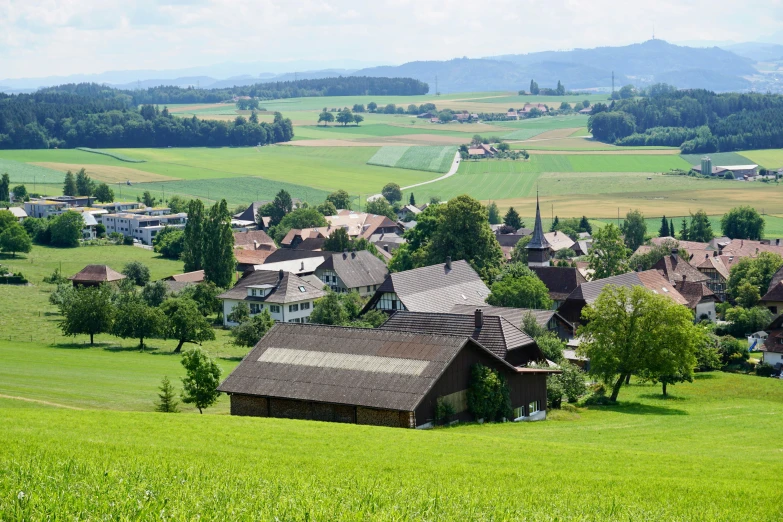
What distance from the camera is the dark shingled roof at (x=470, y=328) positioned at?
4644 centimetres

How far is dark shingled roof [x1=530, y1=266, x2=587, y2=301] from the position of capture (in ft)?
262

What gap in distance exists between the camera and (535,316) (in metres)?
63.2

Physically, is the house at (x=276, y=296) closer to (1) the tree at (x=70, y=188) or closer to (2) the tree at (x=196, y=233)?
(2) the tree at (x=196, y=233)

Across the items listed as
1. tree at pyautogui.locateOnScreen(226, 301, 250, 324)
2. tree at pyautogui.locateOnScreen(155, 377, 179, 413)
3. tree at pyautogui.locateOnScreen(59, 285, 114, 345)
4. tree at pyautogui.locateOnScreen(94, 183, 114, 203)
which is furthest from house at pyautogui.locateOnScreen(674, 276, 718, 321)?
tree at pyautogui.locateOnScreen(94, 183, 114, 203)

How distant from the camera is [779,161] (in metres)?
198

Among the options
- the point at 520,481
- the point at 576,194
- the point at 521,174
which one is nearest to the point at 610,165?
the point at 521,174

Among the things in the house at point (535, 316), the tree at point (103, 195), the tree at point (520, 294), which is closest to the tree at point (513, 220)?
the tree at point (520, 294)

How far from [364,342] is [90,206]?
350 ft

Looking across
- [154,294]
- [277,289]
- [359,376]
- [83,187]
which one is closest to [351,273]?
[277,289]

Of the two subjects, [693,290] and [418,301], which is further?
[693,290]

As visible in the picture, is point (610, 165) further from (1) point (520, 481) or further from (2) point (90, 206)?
(1) point (520, 481)

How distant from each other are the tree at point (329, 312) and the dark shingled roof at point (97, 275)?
86.0 feet

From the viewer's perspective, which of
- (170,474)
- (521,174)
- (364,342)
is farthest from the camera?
(521,174)

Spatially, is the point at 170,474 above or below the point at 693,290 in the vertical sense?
above
